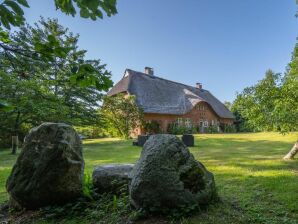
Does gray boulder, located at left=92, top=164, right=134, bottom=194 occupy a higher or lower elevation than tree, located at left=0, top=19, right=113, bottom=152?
lower

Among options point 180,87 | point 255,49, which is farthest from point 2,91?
point 180,87

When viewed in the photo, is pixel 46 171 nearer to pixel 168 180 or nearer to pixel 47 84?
pixel 168 180

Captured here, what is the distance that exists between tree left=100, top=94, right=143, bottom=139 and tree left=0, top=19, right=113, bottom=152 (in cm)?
152

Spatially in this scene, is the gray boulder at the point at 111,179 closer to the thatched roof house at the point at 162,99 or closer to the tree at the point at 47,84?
the tree at the point at 47,84

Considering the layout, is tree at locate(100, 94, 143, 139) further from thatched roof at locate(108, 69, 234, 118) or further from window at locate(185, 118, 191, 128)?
A: window at locate(185, 118, 191, 128)

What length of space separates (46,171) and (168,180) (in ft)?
8.24

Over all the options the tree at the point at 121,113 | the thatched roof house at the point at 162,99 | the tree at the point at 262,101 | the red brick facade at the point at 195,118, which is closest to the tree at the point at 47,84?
the tree at the point at 121,113

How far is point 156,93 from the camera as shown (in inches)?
1310

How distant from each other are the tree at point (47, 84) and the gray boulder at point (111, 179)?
195 cm

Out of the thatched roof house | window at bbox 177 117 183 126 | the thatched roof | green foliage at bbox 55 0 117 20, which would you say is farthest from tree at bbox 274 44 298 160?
window at bbox 177 117 183 126

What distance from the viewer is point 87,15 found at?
1967mm

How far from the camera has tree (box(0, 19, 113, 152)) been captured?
2.05 meters

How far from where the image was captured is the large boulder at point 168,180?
407 centimetres

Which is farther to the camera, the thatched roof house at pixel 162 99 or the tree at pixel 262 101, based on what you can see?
the thatched roof house at pixel 162 99
